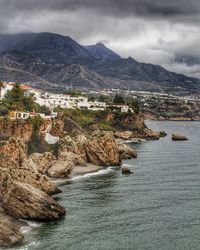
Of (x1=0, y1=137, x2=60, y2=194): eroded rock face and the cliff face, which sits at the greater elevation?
the cliff face

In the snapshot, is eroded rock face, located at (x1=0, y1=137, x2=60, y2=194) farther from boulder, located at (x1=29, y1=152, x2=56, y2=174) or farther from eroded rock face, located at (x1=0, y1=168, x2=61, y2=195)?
boulder, located at (x1=29, y1=152, x2=56, y2=174)

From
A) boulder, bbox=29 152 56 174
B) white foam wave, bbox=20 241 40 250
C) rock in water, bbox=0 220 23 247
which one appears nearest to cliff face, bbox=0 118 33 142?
boulder, bbox=29 152 56 174

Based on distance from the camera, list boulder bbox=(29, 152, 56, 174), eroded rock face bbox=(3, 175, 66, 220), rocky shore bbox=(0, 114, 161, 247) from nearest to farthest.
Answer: eroded rock face bbox=(3, 175, 66, 220)
rocky shore bbox=(0, 114, 161, 247)
boulder bbox=(29, 152, 56, 174)

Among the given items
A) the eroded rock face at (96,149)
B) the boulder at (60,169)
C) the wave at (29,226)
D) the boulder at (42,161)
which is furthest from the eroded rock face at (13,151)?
the wave at (29,226)

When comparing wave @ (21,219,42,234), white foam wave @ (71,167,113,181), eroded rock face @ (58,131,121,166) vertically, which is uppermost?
eroded rock face @ (58,131,121,166)

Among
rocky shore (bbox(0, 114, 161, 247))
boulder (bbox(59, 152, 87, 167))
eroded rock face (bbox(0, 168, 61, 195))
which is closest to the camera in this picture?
rocky shore (bbox(0, 114, 161, 247))

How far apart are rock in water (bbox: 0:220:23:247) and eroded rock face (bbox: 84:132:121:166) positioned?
68341 millimetres

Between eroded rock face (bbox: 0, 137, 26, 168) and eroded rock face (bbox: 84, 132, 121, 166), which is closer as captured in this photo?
eroded rock face (bbox: 0, 137, 26, 168)

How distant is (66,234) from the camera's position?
239 ft

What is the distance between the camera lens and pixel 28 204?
79125 mm

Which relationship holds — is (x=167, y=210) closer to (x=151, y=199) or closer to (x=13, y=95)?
(x=151, y=199)

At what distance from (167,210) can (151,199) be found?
28.2 feet

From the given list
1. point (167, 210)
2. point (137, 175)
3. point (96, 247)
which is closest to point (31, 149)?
point (137, 175)

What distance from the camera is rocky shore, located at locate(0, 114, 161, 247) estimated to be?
260 feet
